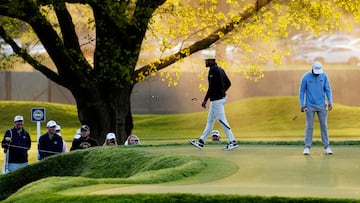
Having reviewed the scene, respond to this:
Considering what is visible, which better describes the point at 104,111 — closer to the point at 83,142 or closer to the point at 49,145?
the point at 83,142

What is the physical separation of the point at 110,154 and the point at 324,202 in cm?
832

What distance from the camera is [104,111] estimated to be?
91.6ft

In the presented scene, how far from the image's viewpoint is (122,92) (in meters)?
28.1

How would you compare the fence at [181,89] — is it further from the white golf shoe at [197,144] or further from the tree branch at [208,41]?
the white golf shoe at [197,144]

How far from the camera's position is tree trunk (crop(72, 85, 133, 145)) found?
27.8 meters

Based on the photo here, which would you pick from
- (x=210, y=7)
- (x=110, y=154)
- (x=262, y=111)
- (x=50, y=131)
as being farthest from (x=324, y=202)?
(x=262, y=111)

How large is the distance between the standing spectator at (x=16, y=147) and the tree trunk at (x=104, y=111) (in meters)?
5.28

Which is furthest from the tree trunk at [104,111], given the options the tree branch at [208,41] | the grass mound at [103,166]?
the grass mound at [103,166]

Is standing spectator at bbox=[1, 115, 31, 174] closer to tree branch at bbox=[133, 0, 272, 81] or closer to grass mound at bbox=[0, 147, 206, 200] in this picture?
grass mound at bbox=[0, 147, 206, 200]

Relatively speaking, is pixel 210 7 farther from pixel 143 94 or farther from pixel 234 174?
pixel 143 94

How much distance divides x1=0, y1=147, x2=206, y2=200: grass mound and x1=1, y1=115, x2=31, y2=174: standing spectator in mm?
2557

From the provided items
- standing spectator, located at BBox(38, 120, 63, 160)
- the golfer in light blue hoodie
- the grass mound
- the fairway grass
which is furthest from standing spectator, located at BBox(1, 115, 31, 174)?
the golfer in light blue hoodie

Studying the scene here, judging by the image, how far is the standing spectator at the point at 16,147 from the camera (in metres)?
22.2

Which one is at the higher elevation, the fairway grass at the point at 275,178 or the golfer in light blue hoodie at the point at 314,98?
the golfer in light blue hoodie at the point at 314,98
